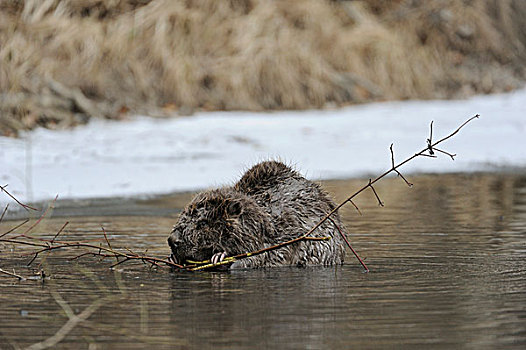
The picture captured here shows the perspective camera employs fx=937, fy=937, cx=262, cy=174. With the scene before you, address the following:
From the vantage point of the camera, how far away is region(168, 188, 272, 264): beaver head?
5590 millimetres

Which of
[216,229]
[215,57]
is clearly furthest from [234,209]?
[215,57]

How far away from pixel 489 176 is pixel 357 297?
314 inches

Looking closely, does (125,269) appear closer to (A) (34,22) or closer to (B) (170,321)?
(B) (170,321)

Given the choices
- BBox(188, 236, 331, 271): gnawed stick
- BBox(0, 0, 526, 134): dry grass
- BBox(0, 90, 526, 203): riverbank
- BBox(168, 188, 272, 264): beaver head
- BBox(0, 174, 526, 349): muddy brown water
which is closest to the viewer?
BBox(0, 174, 526, 349): muddy brown water

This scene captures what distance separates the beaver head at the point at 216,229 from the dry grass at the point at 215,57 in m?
8.83

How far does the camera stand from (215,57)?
18219mm

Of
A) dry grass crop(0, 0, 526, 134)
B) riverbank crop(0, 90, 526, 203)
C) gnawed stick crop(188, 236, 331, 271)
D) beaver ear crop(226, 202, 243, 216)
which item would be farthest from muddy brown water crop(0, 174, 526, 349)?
Result: dry grass crop(0, 0, 526, 134)

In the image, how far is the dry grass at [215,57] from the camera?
15562 millimetres

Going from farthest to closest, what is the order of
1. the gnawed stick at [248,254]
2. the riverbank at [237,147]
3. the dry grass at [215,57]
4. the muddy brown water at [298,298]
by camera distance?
the dry grass at [215,57] → the riverbank at [237,147] → the gnawed stick at [248,254] → the muddy brown water at [298,298]

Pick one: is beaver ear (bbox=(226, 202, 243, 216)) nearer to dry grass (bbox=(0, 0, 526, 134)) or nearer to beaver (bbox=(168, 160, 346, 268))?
beaver (bbox=(168, 160, 346, 268))

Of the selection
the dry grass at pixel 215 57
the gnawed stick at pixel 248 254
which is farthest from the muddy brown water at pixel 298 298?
the dry grass at pixel 215 57

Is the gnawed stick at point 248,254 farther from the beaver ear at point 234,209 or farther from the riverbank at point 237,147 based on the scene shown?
the riverbank at point 237,147

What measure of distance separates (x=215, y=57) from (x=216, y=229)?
12.9 metres

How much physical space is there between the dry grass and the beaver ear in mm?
8885
